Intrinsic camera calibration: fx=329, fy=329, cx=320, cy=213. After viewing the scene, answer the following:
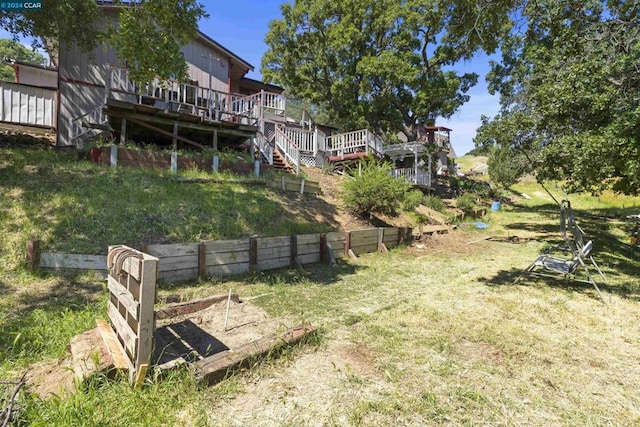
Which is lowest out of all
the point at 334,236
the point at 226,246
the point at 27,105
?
the point at 226,246

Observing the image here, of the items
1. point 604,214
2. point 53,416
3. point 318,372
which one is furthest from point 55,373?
point 604,214

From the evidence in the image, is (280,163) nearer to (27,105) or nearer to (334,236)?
(334,236)

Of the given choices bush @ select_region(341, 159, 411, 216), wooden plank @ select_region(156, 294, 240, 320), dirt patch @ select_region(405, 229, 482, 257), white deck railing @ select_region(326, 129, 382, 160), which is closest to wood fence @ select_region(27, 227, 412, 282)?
wooden plank @ select_region(156, 294, 240, 320)

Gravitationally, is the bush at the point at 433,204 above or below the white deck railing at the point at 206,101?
below

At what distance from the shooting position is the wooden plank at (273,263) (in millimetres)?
6367

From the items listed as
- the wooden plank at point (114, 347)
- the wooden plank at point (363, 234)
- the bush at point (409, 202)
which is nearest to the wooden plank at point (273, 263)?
the wooden plank at point (363, 234)

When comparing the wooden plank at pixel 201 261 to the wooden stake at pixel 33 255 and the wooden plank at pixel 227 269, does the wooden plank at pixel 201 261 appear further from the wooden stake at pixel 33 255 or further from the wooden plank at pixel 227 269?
the wooden stake at pixel 33 255

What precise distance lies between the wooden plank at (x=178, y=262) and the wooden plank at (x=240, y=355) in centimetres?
266

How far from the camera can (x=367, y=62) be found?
1755cm

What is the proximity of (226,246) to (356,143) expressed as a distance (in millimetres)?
12980

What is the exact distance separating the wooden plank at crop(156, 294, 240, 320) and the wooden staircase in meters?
9.39

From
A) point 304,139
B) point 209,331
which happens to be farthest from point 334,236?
point 304,139

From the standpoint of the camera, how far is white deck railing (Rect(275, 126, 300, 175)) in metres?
14.3

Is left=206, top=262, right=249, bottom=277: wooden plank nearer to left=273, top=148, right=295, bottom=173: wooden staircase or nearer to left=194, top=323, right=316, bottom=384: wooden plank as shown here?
left=194, top=323, right=316, bottom=384: wooden plank
